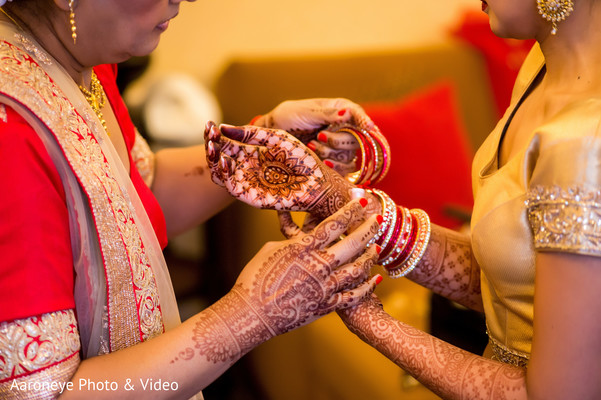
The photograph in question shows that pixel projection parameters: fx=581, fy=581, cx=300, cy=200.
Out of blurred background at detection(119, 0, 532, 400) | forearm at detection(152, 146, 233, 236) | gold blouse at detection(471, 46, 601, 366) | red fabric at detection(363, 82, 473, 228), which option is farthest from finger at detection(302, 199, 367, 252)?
red fabric at detection(363, 82, 473, 228)

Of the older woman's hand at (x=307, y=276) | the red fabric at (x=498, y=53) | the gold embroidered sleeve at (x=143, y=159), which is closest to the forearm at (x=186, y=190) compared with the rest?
the gold embroidered sleeve at (x=143, y=159)

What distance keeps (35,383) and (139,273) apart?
23cm

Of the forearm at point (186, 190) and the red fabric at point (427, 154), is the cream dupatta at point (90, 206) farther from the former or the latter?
the red fabric at point (427, 154)

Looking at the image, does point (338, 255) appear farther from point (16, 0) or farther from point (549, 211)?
point (16, 0)

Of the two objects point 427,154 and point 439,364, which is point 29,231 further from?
point 427,154

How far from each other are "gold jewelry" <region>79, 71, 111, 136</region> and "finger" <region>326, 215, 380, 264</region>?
1.59 ft

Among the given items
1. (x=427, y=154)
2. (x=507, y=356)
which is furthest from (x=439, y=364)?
(x=427, y=154)

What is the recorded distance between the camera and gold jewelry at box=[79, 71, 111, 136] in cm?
110

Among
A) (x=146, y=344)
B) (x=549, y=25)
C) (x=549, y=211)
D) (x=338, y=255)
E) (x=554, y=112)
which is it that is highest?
(x=549, y=25)

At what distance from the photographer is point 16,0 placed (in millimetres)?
947

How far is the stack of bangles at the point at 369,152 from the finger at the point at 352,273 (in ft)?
0.89

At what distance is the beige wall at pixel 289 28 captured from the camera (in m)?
2.26

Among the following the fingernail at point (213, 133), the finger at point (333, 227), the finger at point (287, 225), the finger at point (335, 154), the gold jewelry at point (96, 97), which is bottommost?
the finger at point (287, 225)

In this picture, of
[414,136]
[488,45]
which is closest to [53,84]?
[414,136]
